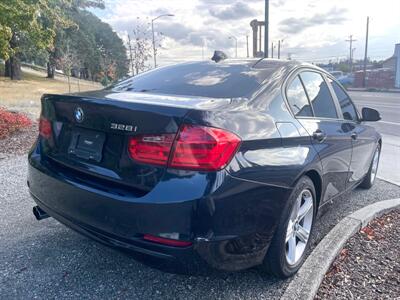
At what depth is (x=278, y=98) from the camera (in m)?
2.72

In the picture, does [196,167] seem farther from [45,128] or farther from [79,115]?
[45,128]

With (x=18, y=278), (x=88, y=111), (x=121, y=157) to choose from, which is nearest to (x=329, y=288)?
(x=121, y=157)

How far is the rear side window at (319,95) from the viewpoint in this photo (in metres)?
3.23

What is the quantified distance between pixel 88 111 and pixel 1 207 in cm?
241

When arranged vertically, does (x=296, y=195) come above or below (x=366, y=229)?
above

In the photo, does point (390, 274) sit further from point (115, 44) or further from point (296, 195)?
point (115, 44)

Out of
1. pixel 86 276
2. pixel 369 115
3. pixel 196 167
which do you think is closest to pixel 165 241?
pixel 196 167

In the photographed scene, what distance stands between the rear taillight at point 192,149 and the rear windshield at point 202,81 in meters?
0.69

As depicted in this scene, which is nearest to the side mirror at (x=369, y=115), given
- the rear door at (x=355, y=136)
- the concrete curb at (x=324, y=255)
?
the rear door at (x=355, y=136)

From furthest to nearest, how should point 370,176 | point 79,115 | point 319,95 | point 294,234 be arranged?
point 370,176
point 319,95
point 294,234
point 79,115

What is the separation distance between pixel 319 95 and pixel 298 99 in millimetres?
530

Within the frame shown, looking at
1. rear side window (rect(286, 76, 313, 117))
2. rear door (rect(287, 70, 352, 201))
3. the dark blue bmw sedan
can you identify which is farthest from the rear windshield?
rear door (rect(287, 70, 352, 201))

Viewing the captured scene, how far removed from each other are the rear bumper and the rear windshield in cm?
84

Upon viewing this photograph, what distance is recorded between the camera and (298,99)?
298 centimetres
